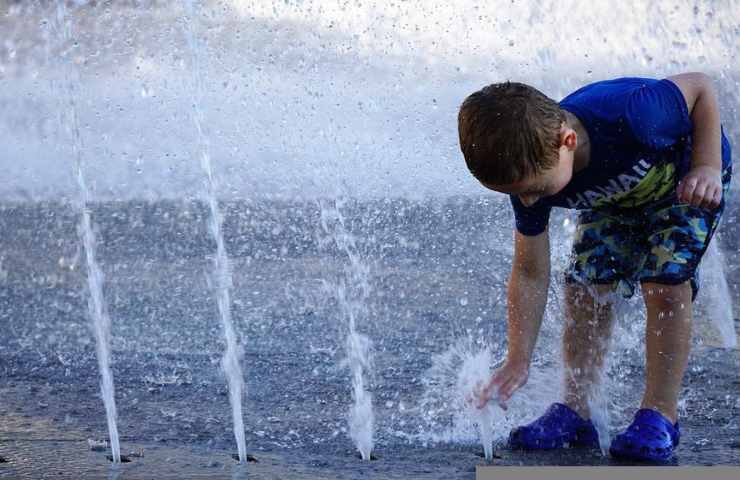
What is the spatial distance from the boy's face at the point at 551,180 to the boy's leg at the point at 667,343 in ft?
1.28

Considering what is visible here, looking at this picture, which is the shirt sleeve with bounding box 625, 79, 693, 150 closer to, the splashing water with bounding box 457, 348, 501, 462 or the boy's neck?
the boy's neck

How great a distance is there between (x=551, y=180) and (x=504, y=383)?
0.51 m

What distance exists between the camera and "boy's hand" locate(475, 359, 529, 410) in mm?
2451

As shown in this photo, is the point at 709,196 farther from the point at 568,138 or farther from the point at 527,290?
the point at 527,290

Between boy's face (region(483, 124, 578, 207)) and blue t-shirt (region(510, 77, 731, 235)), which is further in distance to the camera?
blue t-shirt (region(510, 77, 731, 235))

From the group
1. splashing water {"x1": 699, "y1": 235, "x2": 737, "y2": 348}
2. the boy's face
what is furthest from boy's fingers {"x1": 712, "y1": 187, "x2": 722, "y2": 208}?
splashing water {"x1": 699, "y1": 235, "x2": 737, "y2": 348}

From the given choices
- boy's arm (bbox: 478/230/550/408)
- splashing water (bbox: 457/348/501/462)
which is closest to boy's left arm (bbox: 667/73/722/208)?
boy's arm (bbox: 478/230/550/408)

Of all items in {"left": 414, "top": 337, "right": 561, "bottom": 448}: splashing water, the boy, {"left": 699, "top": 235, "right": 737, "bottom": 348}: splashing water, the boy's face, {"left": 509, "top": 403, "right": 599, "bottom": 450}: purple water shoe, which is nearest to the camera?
the boy's face

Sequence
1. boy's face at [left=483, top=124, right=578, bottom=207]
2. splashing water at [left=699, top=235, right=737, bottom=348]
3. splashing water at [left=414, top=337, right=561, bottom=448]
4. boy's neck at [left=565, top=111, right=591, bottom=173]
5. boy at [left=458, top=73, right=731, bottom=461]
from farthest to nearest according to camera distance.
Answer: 1. splashing water at [left=699, top=235, right=737, bottom=348]
2. splashing water at [left=414, top=337, right=561, bottom=448]
3. boy's neck at [left=565, top=111, right=591, bottom=173]
4. boy at [left=458, top=73, right=731, bottom=461]
5. boy's face at [left=483, top=124, right=578, bottom=207]

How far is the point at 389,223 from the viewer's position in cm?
705

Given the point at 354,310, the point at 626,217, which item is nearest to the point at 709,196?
the point at 626,217

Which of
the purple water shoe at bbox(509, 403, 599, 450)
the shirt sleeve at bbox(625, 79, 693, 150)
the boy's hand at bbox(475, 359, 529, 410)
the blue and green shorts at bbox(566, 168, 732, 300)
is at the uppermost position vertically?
the shirt sleeve at bbox(625, 79, 693, 150)

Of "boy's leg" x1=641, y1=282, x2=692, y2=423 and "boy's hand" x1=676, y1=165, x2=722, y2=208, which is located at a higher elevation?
"boy's hand" x1=676, y1=165, x2=722, y2=208

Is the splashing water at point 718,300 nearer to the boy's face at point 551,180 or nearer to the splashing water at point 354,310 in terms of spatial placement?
the splashing water at point 354,310
